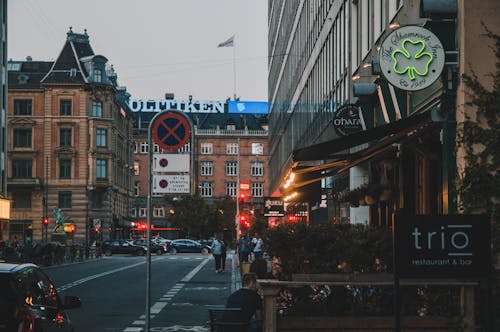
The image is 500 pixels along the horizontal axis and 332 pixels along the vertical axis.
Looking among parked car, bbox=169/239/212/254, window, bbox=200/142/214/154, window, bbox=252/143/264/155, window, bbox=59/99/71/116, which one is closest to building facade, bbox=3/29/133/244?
window, bbox=59/99/71/116

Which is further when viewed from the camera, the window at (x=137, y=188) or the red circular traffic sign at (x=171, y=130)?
the window at (x=137, y=188)

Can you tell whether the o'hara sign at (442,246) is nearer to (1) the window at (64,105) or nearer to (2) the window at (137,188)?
(1) the window at (64,105)

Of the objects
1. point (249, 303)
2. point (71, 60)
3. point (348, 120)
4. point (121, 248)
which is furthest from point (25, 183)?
point (249, 303)

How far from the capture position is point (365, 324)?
11062mm

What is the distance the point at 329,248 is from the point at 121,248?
73.0 metres

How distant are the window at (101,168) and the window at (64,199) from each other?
3506mm

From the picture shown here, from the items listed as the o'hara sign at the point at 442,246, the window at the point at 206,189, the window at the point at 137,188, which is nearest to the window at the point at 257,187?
the window at the point at 206,189

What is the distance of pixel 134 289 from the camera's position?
3195cm

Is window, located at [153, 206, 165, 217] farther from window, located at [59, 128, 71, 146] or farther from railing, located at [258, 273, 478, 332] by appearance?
railing, located at [258, 273, 478, 332]

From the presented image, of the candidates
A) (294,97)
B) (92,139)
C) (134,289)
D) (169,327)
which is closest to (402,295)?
(169,327)

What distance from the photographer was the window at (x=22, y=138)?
324ft

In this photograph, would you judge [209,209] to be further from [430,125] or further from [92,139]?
[430,125]

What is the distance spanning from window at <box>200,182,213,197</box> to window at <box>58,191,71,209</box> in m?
49.5

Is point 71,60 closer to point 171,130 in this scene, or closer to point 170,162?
point 171,130
